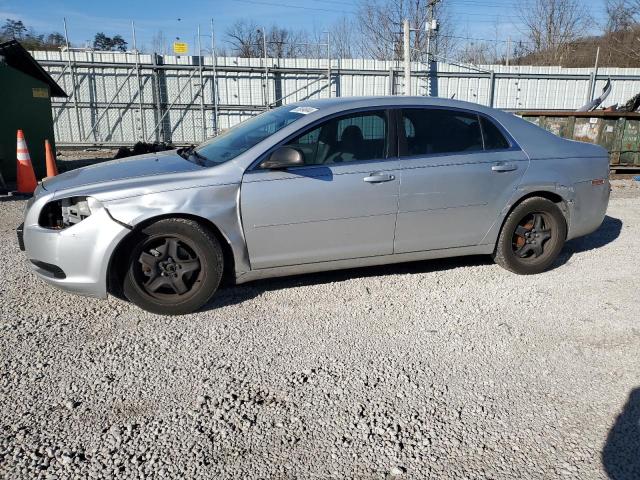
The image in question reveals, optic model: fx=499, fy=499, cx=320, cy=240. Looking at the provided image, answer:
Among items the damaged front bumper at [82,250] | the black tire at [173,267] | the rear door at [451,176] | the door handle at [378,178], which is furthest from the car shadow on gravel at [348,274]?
the door handle at [378,178]

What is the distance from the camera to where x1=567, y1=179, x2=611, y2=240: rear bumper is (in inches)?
185

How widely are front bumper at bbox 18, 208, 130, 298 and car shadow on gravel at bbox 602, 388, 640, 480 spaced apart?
310 cm

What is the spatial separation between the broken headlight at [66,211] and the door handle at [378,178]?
6.52ft

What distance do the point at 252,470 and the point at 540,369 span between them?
187 cm

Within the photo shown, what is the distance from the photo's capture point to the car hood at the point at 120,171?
12.0 ft

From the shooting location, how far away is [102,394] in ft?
8.99

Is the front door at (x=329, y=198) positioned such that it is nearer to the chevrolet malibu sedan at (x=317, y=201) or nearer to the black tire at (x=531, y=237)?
the chevrolet malibu sedan at (x=317, y=201)

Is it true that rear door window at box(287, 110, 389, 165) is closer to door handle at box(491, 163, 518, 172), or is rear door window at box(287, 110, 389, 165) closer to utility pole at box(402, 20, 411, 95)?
door handle at box(491, 163, 518, 172)

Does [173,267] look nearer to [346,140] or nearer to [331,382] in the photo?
[331,382]

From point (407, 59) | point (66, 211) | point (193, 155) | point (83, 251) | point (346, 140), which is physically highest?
point (407, 59)

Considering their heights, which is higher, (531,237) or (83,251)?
(83,251)

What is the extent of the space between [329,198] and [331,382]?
151cm

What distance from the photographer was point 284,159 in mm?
3668

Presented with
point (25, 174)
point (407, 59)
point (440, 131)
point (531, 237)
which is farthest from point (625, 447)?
point (407, 59)
